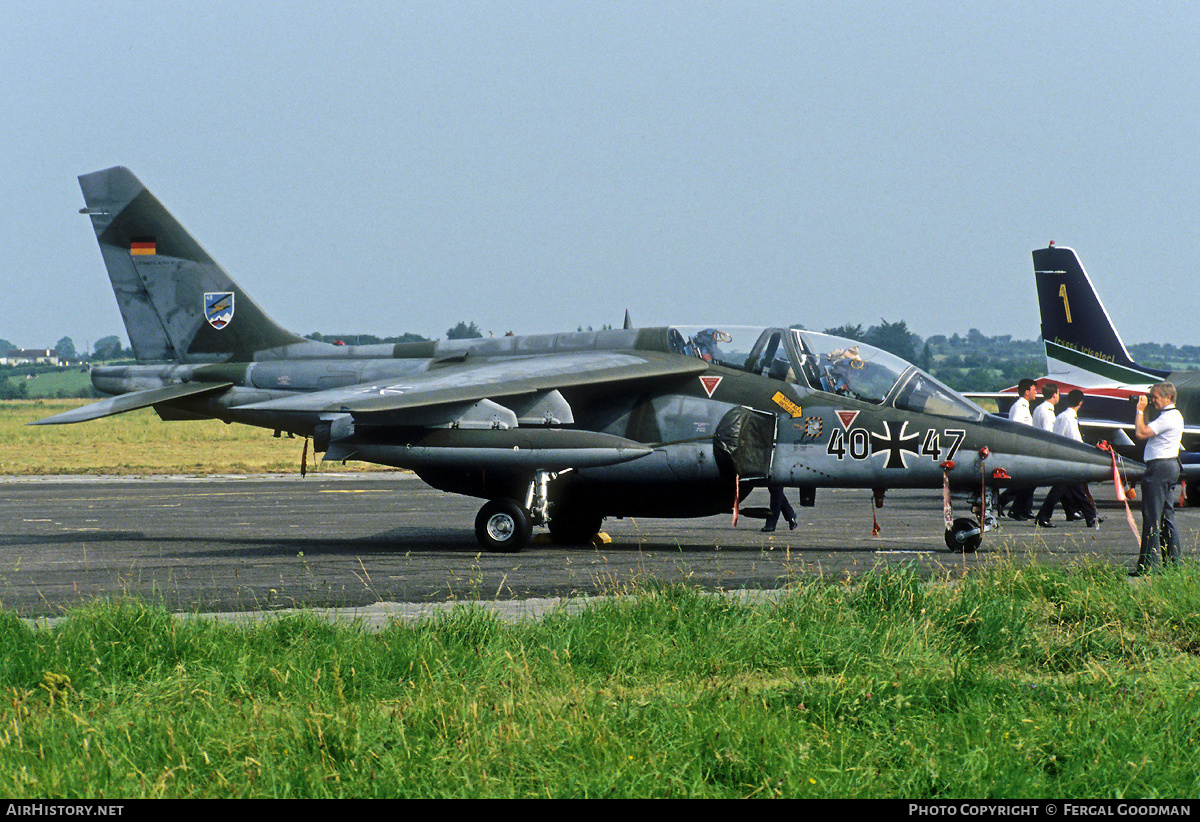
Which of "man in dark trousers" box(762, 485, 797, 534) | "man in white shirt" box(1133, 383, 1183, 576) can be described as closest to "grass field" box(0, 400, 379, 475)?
"man in dark trousers" box(762, 485, 797, 534)

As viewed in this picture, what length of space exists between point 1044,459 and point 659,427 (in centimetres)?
466

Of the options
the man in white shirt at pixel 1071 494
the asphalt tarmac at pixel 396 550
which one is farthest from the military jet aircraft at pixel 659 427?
the man in white shirt at pixel 1071 494

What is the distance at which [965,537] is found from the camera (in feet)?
46.5

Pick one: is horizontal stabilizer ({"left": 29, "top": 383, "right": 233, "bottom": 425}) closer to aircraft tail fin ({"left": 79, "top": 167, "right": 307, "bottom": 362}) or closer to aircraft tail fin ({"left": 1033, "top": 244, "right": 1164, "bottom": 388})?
aircraft tail fin ({"left": 79, "top": 167, "right": 307, "bottom": 362})

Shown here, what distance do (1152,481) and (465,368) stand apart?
338 inches

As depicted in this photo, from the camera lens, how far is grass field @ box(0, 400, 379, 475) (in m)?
34.9

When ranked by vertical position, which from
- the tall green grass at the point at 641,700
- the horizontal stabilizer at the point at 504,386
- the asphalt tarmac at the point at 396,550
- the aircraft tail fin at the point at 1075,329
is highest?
the aircraft tail fin at the point at 1075,329

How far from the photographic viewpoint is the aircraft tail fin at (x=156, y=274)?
18.1 metres

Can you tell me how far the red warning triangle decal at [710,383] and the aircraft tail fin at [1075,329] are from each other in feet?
42.5

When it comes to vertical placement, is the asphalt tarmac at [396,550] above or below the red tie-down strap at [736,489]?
below

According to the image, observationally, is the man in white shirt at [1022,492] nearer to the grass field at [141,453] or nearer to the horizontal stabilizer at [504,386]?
the horizontal stabilizer at [504,386]

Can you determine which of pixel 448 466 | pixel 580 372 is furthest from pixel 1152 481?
pixel 448 466

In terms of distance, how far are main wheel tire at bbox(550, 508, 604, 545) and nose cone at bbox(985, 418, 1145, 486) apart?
5230mm

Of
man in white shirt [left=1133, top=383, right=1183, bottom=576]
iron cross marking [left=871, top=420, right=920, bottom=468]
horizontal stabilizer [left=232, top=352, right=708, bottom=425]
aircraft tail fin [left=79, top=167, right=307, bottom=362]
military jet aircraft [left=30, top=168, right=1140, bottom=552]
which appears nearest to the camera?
man in white shirt [left=1133, top=383, right=1183, bottom=576]
